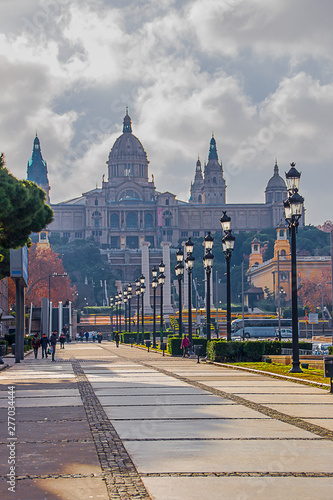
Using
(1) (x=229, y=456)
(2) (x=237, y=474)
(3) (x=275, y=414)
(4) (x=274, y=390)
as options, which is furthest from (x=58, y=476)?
(4) (x=274, y=390)

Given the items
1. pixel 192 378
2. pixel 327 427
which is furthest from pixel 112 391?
pixel 327 427

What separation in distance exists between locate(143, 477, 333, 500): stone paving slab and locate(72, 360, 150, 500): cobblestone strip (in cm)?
13

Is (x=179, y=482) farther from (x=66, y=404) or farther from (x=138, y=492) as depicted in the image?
(x=66, y=404)

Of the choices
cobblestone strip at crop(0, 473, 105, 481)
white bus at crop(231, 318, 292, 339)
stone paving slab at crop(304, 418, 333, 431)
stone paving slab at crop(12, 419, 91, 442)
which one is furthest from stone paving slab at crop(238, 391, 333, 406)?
white bus at crop(231, 318, 292, 339)

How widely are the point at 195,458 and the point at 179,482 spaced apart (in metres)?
1.14

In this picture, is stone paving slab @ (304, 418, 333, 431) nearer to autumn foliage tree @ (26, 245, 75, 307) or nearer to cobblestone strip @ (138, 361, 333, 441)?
cobblestone strip @ (138, 361, 333, 441)

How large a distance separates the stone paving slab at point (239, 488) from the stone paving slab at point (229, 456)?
39cm

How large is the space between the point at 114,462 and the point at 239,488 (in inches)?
66.9

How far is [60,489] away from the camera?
712 centimetres

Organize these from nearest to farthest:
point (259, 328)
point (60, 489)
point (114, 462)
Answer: point (60, 489) → point (114, 462) → point (259, 328)

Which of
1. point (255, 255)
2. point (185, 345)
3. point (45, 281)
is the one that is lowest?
point (185, 345)

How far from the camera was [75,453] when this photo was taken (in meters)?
8.90

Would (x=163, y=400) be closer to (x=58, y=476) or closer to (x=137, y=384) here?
(x=137, y=384)

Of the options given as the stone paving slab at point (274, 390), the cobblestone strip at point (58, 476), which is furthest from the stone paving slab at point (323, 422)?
the cobblestone strip at point (58, 476)
